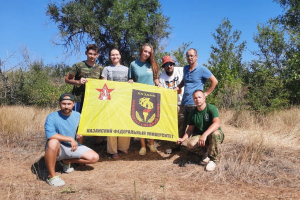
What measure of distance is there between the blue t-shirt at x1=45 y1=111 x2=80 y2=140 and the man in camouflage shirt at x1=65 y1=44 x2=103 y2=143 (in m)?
0.58

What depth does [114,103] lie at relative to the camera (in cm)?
455

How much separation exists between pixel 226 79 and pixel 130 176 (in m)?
7.05

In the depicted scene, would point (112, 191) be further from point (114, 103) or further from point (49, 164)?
point (114, 103)

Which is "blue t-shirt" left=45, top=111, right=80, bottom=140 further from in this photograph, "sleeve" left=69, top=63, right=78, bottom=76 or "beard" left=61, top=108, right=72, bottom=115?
"sleeve" left=69, top=63, right=78, bottom=76

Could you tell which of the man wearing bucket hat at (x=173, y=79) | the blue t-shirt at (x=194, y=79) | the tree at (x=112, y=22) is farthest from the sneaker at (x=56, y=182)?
the tree at (x=112, y=22)

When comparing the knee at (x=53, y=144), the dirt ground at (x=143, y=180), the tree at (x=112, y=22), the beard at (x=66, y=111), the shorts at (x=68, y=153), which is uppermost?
the tree at (x=112, y=22)

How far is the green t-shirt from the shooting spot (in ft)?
13.5

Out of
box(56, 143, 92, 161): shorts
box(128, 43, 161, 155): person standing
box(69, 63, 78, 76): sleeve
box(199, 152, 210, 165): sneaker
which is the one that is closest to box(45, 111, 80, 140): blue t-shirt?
box(56, 143, 92, 161): shorts

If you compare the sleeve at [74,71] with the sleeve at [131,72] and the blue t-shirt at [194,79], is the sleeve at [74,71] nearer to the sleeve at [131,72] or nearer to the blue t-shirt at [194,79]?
the sleeve at [131,72]

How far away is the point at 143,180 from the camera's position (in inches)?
151

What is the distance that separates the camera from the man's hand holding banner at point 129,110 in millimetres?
4328

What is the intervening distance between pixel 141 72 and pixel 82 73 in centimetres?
110

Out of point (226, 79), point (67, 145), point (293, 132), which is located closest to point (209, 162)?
point (67, 145)

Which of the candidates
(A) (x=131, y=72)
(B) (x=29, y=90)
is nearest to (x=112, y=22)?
(B) (x=29, y=90)
